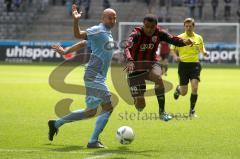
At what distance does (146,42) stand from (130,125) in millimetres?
2000

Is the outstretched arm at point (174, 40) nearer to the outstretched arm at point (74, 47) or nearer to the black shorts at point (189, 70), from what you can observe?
the outstretched arm at point (74, 47)

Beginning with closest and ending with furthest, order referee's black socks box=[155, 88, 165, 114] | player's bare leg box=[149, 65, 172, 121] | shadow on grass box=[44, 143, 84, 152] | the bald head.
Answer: shadow on grass box=[44, 143, 84, 152] < the bald head < player's bare leg box=[149, 65, 172, 121] < referee's black socks box=[155, 88, 165, 114]

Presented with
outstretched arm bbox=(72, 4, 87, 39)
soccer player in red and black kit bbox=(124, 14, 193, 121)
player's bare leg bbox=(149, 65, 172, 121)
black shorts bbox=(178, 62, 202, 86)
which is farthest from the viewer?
black shorts bbox=(178, 62, 202, 86)

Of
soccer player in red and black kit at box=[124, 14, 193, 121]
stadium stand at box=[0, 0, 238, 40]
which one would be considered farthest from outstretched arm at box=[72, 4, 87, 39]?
stadium stand at box=[0, 0, 238, 40]

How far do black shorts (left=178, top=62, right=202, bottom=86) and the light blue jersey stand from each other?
18.0 ft

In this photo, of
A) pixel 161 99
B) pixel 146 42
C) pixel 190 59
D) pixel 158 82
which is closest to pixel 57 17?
pixel 190 59

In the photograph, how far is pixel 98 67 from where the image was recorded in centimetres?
1077

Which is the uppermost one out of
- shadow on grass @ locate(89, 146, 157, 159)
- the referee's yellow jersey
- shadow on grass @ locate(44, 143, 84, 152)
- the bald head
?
the bald head

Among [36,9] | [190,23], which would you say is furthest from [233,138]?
[36,9]

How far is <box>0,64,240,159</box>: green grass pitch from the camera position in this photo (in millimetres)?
10000

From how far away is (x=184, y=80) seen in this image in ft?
53.4

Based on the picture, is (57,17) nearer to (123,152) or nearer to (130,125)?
(130,125)

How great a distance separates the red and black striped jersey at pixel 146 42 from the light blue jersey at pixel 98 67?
4.31 ft
